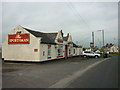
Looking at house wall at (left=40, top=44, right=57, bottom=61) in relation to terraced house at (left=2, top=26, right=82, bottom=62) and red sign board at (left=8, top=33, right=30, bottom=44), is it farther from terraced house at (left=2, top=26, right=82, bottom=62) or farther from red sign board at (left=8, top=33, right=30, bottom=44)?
red sign board at (left=8, top=33, right=30, bottom=44)

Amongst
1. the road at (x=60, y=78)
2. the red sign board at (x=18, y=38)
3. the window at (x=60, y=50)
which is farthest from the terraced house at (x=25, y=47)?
the road at (x=60, y=78)

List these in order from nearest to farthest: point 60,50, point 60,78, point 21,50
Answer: point 60,78, point 21,50, point 60,50

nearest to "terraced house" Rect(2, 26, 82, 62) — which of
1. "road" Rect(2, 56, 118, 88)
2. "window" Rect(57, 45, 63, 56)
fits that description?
"window" Rect(57, 45, 63, 56)

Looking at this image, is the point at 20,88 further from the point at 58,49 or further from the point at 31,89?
the point at 58,49

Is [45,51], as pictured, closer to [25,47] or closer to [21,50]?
[25,47]

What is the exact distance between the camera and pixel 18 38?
20.2 meters

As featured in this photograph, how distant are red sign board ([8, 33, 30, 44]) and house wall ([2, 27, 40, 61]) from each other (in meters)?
0.47

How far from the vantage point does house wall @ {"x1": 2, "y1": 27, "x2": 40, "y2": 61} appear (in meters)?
18.9

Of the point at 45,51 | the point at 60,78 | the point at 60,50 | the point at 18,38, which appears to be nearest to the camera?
the point at 60,78

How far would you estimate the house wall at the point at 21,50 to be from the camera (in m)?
18.9

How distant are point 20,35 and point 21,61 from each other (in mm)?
4026

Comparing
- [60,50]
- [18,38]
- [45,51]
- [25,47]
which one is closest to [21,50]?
[25,47]

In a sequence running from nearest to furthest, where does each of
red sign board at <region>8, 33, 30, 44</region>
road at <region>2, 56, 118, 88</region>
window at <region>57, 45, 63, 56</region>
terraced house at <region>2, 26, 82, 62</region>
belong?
1. road at <region>2, 56, 118, 88</region>
2. terraced house at <region>2, 26, 82, 62</region>
3. red sign board at <region>8, 33, 30, 44</region>
4. window at <region>57, 45, 63, 56</region>

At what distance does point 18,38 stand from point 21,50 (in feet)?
6.60
